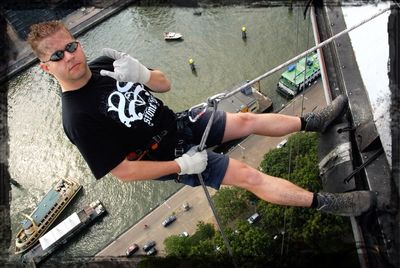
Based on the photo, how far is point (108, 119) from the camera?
1.82 meters

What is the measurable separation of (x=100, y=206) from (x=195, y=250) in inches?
71.2

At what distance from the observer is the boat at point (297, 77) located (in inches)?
249

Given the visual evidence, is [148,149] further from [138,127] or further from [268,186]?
[268,186]

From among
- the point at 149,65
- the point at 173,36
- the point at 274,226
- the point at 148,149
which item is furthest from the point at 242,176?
the point at 173,36

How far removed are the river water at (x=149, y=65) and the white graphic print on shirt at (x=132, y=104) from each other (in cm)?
403

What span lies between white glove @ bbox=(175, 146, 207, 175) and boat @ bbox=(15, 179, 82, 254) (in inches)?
181

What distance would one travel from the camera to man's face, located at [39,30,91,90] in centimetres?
170

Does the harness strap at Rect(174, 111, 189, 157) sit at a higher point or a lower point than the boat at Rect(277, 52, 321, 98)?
higher

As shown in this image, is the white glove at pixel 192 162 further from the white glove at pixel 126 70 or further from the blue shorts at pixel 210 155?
the white glove at pixel 126 70

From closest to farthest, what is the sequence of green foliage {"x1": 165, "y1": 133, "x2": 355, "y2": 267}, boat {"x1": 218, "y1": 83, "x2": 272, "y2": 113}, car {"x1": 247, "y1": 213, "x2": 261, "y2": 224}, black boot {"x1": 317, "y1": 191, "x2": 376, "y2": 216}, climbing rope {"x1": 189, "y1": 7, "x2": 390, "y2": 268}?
climbing rope {"x1": 189, "y1": 7, "x2": 390, "y2": 268} < black boot {"x1": 317, "y1": 191, "x2": 376, "y2": 216} < green foliage {"x1": 165, "y1": 133, "x2": 355, "y2": 267} < car {"x1": 247, "y1": 213, "x2": 261, "y2": 224} < boat {"x1": 218, "y1": 83, "x2": 272, "y2": 113}

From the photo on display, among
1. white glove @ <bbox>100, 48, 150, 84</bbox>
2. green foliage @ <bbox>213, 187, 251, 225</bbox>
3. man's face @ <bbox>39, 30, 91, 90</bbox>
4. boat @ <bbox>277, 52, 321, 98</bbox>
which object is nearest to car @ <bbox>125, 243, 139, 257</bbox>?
green foliage @ <bbox>213, 187, 251, 225</bbox>

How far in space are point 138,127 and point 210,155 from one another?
37 cm

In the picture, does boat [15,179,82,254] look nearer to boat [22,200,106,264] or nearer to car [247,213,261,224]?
boat [22,200,106,264]

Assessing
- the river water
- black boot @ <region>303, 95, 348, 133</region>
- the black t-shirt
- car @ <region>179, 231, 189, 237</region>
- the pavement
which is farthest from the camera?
the river water
